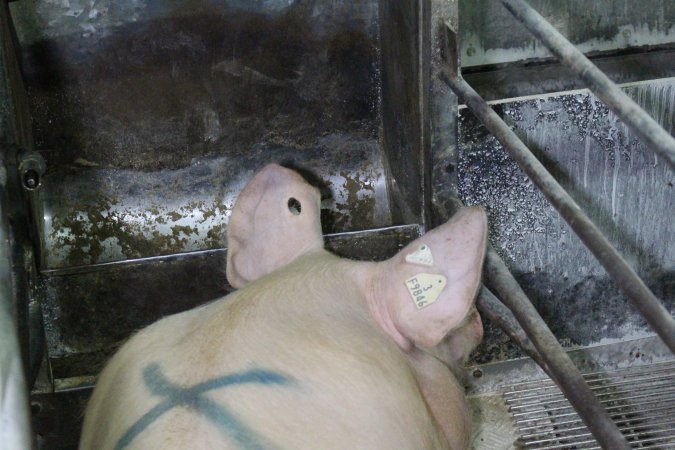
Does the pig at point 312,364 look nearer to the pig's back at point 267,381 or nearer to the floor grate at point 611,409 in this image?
the pig's back at point 267,381

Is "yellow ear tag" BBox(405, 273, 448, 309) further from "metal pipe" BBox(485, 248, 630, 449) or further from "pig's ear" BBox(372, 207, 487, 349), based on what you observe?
"metal pipe" BBox(485, 248, 630, 449)

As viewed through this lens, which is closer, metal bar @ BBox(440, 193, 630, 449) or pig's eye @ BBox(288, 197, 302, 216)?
metal bar @ BBox(440, 193, 630, 449)

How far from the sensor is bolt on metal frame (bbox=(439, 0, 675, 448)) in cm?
127

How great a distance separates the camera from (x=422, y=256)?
142cm

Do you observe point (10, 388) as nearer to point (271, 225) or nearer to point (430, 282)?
point (430, 282)

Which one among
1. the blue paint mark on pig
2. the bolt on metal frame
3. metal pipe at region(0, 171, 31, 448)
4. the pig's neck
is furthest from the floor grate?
metal pipe at region(0, 171, 31, 448)

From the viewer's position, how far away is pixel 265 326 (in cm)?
127

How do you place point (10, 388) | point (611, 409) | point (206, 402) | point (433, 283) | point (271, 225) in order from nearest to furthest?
point (10, 388) < point (206, 402) < point (433, 283) < point (271, 225) < point (611, 409)

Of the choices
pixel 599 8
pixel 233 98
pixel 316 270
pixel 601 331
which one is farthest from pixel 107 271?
pixel 599 8

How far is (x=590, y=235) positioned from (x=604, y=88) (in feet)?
0.78

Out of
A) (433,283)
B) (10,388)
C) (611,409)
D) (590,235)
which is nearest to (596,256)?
(590,235)

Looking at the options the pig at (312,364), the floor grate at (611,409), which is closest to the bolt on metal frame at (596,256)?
the pig at (312,364)

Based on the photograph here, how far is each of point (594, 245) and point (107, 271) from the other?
163 cm

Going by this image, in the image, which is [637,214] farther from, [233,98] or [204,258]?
[233,98]
